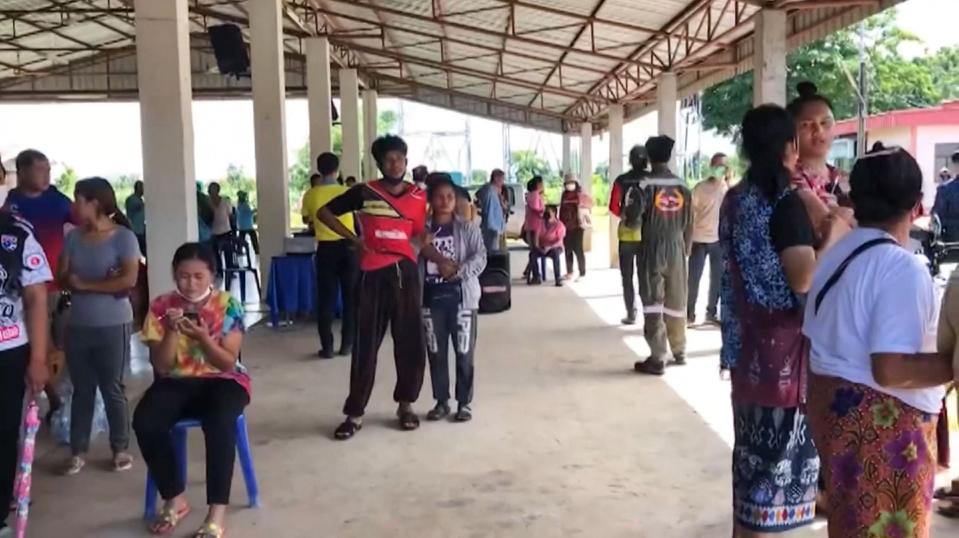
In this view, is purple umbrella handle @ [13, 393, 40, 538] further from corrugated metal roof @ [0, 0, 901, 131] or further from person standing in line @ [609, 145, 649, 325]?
corrugated metal roof @ [0, 0, 901, 131]

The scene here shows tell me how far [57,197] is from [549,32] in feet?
28.8

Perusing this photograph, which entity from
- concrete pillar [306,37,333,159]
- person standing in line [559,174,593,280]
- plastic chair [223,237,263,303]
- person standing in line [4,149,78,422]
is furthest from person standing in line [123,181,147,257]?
person standing in line [4,149,78,422]

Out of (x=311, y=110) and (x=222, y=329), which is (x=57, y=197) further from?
(x=311, y=110)

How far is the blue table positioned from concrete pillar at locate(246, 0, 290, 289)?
1105 millimetres

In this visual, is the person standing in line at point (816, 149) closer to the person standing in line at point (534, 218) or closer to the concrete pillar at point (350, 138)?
the person standing in line at point (534, 218)

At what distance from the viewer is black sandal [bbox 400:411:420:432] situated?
4.96 metres

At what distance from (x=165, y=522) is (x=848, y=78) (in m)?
22.3

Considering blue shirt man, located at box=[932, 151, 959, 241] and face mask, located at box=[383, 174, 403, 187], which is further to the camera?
blue shirt man, located at box=[932, 151, 959, 241]

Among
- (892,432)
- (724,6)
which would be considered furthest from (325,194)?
(892,432)

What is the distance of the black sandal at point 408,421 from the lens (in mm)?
4965

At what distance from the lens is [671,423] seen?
5.05 meters

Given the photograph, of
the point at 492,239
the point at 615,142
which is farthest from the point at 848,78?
the point at 492,239

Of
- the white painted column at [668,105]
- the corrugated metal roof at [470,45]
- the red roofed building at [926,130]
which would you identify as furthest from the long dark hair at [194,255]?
the red roofed building at [926,130]

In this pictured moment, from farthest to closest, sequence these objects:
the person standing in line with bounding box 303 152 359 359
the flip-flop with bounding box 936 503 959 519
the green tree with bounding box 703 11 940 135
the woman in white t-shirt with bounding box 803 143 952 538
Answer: the green tree with bounding box 703 11 940 135 < the person standing in line with bounding box 303 152 359 359 < the flip-flop with bounding box 936 503 959 519 < the woman in white t-shirt with bounding box 803 143 952 538
